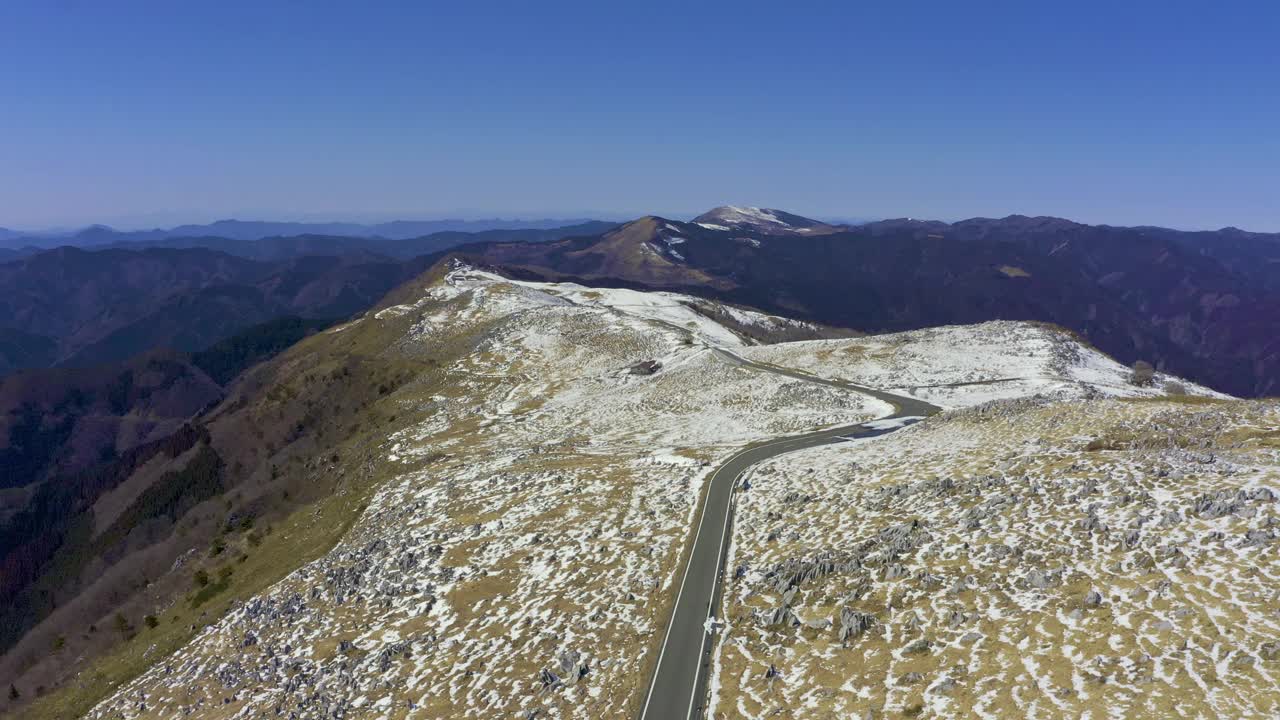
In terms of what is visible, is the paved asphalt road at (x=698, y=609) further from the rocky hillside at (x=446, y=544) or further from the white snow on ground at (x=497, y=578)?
the rocky hillside at (x=446, y=544)

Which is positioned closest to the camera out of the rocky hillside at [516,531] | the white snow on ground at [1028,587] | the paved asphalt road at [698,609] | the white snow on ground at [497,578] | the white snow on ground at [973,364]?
the white snow on ground at [1028,587]

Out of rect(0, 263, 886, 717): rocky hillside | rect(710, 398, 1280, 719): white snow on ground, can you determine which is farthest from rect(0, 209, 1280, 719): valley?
rect(0, 263, 886, 717): rocky hillside

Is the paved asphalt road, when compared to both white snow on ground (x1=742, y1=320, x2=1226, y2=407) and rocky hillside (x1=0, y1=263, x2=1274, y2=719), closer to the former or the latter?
rocky hillside (x1=0, y1=263, x2=1274, y2=719)

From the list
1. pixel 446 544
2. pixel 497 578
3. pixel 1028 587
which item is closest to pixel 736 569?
pixel 1028 587

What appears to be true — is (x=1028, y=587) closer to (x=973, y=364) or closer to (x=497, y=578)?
(x=497, y=578)

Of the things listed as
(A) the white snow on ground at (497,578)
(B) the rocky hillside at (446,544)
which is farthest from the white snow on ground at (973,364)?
(A) the white snow on ground at (497,578)

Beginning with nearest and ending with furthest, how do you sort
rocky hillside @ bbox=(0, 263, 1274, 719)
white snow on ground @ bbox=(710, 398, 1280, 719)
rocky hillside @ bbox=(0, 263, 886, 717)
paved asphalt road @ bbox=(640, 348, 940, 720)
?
white snow on ground @ bbox=(710, 398, 1280, 719) → paved asphalt road @ bbox=(640, 348, 940, 720) → rocky hillside @ bbox=(0, 263, 1274, 719) → rocky hillside @ bbox=(0, 263, 886, 717)

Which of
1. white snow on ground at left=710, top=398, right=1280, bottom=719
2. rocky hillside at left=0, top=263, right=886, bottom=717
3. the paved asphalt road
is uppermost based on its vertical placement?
white snow on ground at left=710, top=398, right=1280, bottom=719
